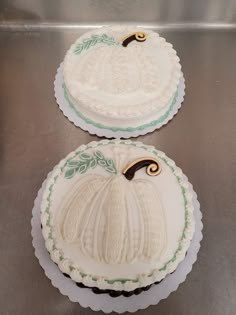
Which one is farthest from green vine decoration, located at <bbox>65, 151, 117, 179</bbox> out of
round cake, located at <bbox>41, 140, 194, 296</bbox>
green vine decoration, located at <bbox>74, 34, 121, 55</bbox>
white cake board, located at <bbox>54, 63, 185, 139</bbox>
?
green vine decoration, located at <bbox>74, 34, 121, 55</bbox>

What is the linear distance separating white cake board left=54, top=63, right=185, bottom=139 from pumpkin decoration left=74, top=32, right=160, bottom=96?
0.28ft

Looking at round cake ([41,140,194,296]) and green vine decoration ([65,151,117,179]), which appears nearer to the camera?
round cake ([41,140,194,296])

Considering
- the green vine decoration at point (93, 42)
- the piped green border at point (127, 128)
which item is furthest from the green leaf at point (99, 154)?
the green vine decoration at point (93, 42)

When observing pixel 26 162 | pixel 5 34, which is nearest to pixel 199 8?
pixel 5 34

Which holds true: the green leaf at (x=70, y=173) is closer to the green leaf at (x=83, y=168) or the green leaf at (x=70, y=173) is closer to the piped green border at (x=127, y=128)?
the green leaf at (x=83, y=168)

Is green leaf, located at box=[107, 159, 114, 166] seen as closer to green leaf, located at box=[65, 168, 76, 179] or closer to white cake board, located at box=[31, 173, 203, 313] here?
green leaf, located at box=[65, 168, 76, 179]

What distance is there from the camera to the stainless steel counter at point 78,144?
90cm

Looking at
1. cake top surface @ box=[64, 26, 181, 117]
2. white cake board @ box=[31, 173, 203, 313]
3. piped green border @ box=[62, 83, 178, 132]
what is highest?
cake top surface @ box=[64, 26, 181, 117]

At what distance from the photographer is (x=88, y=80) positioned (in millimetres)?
1040

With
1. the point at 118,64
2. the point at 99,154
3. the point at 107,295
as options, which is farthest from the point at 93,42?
the point at 107,295

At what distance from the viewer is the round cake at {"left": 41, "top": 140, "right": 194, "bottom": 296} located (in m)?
0.82

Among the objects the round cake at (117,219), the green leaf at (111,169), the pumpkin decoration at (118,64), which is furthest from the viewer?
the pumpkin decoration at (118,64)

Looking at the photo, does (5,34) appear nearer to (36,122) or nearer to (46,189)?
(36,122)

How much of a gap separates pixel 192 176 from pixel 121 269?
32cm
